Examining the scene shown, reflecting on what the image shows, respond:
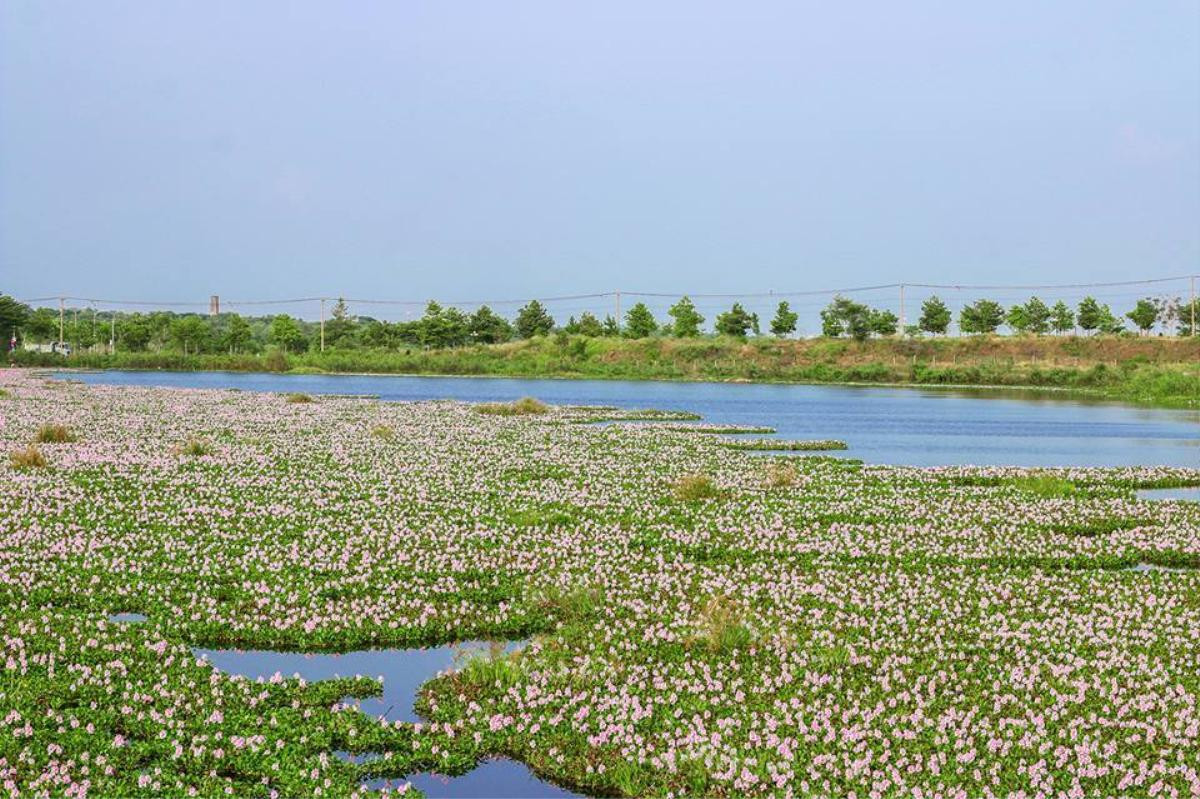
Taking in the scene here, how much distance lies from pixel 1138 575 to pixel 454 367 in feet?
354

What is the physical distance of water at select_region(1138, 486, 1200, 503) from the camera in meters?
25.2

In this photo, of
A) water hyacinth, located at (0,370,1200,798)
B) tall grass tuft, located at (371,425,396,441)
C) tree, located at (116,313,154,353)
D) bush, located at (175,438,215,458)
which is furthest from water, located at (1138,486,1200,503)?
tree, located at (116,313,154,353)

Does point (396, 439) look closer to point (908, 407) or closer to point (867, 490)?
point (867, 490)

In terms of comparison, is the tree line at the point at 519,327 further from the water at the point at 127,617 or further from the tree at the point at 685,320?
the water at the point at 127,617

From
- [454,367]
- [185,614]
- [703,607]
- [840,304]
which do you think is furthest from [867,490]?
[840,304]

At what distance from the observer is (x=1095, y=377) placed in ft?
327

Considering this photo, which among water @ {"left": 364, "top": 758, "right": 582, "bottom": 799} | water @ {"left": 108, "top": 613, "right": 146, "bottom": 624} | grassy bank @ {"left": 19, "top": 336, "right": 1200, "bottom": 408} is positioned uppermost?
grassy bank @ {"left": 19, "top": 336, "right": 1200, "bottom": 408}

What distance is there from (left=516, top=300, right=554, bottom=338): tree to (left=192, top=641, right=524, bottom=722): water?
490 feet

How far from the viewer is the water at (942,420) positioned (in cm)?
3647

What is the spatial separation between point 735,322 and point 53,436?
12262cm

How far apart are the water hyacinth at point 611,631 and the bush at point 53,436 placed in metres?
6.18

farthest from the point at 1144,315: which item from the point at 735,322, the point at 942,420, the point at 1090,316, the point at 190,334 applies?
the point at 190,334

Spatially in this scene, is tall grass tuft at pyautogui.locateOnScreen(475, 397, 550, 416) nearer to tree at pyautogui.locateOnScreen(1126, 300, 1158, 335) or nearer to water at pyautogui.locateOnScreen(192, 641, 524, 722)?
water at pyautogui.locateOnScreen(192, 641, 524, 722)

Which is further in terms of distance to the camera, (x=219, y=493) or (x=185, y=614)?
(x=219, y=493)
